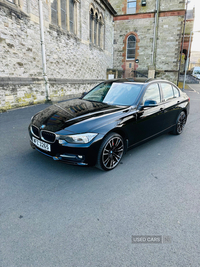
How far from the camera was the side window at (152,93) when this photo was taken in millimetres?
4109

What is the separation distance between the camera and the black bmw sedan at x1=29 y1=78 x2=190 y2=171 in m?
3.03

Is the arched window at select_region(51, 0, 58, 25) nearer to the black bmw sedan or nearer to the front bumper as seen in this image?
the black bmw sedan

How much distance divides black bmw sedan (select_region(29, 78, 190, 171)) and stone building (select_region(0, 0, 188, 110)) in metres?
5.71

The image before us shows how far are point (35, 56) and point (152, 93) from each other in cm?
798

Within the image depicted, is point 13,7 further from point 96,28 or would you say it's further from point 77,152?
point 96,28

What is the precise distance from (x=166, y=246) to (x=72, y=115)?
7.93 ft

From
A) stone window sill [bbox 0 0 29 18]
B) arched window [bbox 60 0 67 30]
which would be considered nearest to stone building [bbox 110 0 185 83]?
arched window [bbox 60 0 67 30]

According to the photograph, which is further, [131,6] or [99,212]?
[131,6]

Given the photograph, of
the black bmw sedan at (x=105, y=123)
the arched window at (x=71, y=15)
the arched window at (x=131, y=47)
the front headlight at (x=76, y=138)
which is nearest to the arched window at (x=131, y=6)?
the arched window at (x=131, y=47)

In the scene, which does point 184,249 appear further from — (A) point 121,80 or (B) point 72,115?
(A) point 121,80

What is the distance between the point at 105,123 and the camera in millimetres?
3238

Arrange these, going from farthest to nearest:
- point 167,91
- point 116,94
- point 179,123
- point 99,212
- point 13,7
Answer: point 13,7
point 179,123
point 167,91
point 116,94
point 99,212

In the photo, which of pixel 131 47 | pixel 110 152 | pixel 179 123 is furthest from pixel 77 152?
pixel 131 47

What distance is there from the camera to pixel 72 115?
3.44 m
